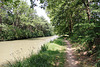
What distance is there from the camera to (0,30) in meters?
27.4

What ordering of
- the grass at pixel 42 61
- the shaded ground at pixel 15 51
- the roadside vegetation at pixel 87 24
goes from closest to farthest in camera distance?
the grass at pixel 42 61, the roadside vegetation at pixel 87 24, the shaded ground at pixel 15 51

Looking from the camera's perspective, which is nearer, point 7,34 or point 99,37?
point 99,37

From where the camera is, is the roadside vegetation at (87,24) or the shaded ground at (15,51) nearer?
the roadside vegetation at (87,24)

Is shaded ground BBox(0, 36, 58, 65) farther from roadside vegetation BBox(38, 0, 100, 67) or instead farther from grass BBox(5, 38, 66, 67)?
roadside vegetation BBox(38, 0, 100, 67)

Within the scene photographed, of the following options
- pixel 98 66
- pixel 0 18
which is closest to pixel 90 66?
pixel 98 66

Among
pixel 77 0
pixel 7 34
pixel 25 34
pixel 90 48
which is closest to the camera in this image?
pixel 90 48

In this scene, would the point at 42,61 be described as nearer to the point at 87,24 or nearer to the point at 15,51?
the point at 87,24

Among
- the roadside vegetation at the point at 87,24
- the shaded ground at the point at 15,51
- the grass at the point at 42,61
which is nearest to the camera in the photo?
the grass at the point at 42,61

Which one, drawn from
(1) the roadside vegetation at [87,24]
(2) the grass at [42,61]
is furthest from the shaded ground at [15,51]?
(1) the roadside vegetation at [87,24]

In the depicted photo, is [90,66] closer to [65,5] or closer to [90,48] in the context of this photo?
[90,48]

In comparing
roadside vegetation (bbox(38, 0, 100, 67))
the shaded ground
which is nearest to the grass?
the shaded ground

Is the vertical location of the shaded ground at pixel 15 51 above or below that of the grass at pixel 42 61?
below

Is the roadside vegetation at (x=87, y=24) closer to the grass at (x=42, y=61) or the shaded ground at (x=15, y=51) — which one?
the grass at (x=42, y=61)

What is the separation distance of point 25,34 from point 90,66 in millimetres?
34733
